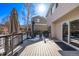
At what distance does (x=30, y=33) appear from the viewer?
9.54 metres

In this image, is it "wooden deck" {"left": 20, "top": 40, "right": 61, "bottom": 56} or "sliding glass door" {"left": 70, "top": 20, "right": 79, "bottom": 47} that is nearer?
"wooden deck" {"left": 20, "top": 40, "right": 61, "bottom": 56}

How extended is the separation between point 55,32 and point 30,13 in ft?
14.2

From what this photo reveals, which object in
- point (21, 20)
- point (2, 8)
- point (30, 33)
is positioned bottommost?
point (30, 33)

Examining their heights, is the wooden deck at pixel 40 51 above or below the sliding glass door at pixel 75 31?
below

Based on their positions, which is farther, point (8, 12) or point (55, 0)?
point (8, 12)

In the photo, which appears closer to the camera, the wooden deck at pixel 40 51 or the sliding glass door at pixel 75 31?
the wooden deck at pixel 40 51

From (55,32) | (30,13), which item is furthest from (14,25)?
(55,32)

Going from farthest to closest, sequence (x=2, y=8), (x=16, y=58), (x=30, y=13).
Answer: (x=30, y=13) → (x=2, y=8) → (x=16, y=58)

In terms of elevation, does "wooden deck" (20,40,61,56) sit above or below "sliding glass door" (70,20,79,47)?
below

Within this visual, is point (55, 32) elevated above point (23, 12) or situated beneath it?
situated beneath

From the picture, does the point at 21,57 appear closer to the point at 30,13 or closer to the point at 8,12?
the point at 8,12

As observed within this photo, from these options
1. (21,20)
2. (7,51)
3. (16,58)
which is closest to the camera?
(16,58)

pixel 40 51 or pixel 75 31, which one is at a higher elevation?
pixel 75 31

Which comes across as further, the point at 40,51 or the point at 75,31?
the point at 75,31
